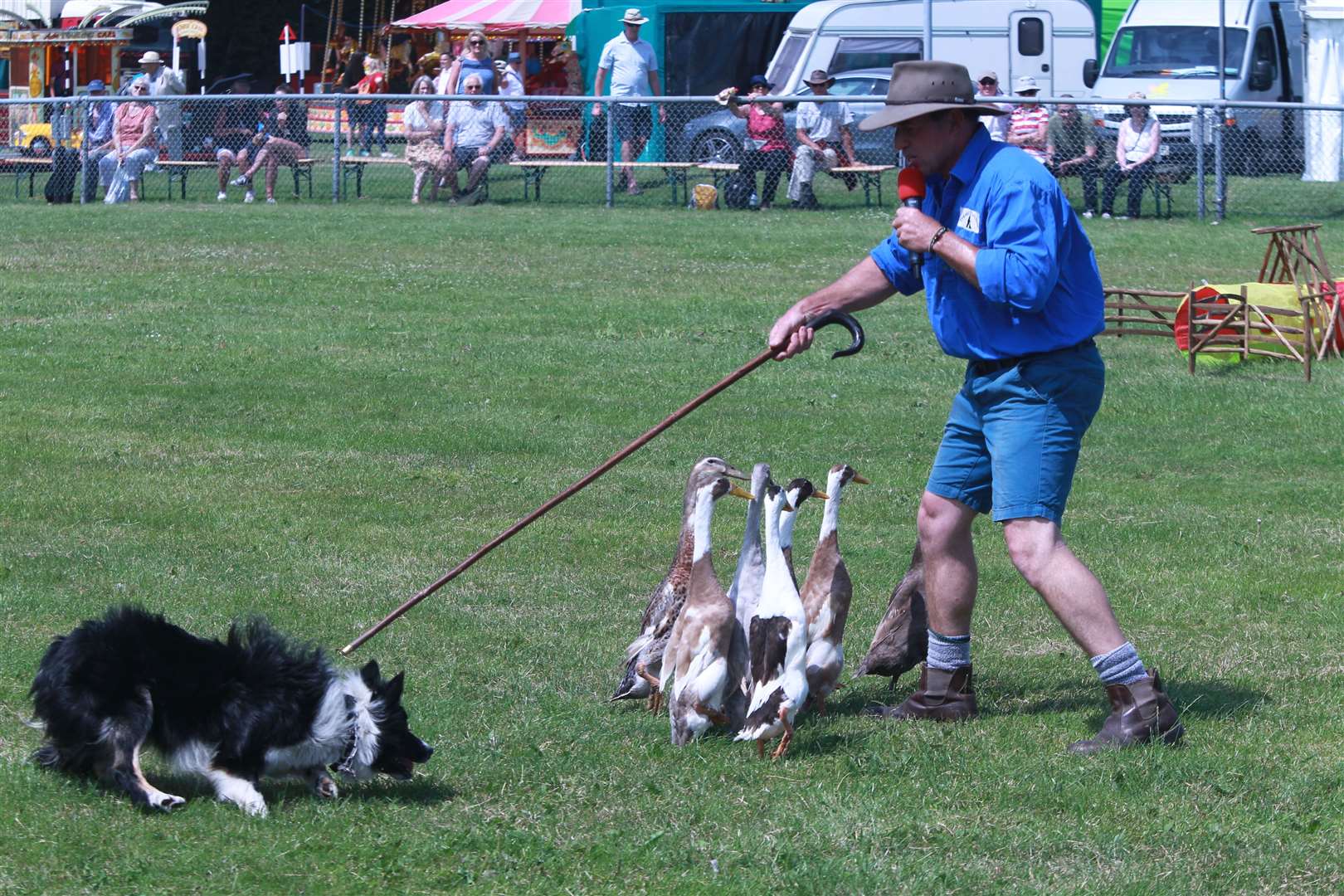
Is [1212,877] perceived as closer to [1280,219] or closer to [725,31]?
[1280,219]

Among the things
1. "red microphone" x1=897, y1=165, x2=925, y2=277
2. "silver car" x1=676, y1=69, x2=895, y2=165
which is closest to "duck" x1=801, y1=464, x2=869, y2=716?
"red microphone" x1=897, y1=165, x2=925, y2=277

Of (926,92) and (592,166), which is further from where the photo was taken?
(592,166)

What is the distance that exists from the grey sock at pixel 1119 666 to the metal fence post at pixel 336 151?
58.5 ft

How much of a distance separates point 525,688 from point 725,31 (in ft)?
77.3

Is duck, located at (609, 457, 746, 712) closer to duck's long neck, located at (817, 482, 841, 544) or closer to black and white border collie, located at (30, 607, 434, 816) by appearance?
duck's long neck, located at (817, 482, 841, 544)

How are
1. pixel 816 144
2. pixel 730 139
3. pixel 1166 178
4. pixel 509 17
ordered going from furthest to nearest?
pixel 509 17
pixel 730 139
pixel 816 144
pixel 1166 178

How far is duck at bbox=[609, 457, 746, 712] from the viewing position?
5.78 m

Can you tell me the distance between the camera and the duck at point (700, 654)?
5309 mm

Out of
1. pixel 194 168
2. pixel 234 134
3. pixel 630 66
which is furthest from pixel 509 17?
pixel 234 134

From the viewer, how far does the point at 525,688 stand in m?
6.00

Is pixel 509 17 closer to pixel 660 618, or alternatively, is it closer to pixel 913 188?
pixel 660 618

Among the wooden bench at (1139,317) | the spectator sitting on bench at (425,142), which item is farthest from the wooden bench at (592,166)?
the wooden bench at (1139,317)

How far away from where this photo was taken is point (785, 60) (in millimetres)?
26906

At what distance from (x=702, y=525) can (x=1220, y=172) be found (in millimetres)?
17279
